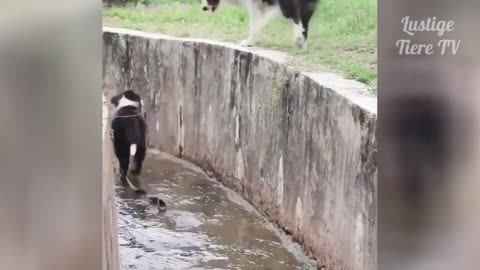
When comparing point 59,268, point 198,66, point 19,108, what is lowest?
point 59,268

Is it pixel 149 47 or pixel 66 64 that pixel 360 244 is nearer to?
pixel 149 47

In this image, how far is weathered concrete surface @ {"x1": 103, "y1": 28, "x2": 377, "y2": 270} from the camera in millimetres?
1865

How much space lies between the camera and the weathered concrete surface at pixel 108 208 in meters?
1.80

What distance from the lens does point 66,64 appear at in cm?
179

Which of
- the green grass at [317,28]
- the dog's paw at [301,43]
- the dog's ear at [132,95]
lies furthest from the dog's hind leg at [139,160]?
the dog's paw at [301,43]

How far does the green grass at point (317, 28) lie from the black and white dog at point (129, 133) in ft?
0.73

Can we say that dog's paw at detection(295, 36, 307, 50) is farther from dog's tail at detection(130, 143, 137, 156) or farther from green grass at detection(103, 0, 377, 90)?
dog's tail at detection(130, 143, 137, 156)

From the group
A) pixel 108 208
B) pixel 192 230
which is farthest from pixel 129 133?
pixel 192 230

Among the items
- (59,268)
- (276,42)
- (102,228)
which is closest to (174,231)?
(102,228)

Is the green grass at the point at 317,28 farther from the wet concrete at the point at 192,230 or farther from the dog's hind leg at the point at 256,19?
the wet concrete at the point at 192,230

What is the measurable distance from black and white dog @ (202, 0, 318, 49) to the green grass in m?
0.02

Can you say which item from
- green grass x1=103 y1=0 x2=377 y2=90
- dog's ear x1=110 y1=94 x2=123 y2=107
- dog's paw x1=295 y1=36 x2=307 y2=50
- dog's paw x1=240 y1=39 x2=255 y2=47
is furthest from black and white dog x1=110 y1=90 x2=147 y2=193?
dog's paw x1=295 y1=36 x2=307 y2=50

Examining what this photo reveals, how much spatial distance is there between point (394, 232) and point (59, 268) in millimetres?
954

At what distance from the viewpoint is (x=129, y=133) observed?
1.88 meters
